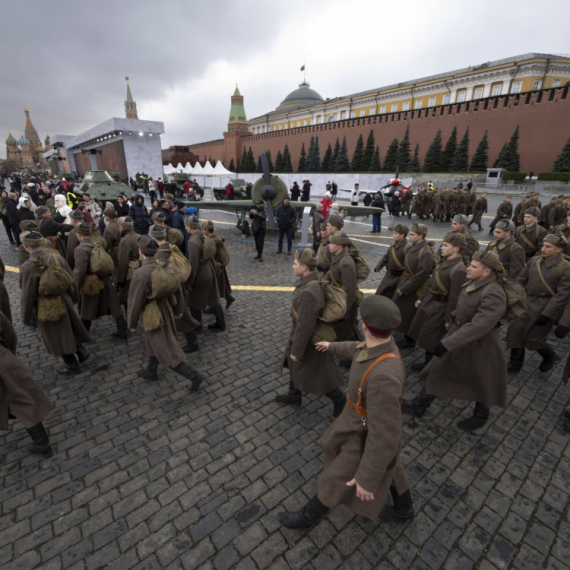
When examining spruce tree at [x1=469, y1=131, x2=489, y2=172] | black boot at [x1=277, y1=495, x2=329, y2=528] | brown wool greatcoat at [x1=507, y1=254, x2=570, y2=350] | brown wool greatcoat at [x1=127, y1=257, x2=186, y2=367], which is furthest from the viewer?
spruce tree at [x1=469, y1=131, x2=489, y2=172]

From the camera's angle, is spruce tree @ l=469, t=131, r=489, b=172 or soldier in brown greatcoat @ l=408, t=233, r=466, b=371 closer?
soldier in brown greatcoat @ l=408, t=233, r=466, b=371

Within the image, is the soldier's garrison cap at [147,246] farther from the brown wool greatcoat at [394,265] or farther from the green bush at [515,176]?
the green bush at [515,176]

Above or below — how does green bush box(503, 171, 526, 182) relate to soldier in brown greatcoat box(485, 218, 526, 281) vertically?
above

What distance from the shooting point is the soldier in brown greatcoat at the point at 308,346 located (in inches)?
117

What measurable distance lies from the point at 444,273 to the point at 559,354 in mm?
2838

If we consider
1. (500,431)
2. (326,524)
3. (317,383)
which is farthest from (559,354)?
(326,524)

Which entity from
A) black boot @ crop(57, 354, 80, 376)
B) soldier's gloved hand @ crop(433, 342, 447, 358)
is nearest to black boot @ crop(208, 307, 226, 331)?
black boot @ crop(57, 354, 80, 376)

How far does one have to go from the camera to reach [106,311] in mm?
5164

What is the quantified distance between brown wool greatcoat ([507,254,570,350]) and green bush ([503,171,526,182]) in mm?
30259

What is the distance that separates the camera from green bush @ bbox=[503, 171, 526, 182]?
27734 mm

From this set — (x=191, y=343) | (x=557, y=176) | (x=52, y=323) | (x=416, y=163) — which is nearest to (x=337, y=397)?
(x=191, y=343)

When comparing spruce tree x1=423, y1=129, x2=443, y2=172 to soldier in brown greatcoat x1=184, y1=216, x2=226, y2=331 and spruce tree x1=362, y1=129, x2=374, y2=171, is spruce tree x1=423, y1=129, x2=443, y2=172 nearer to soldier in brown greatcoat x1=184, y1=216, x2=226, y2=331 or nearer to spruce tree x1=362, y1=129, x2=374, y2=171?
spruce tree x1=362, y1=129, x2=374, y2=171

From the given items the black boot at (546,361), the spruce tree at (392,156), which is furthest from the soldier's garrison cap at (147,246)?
the spruce tree at (392,156)

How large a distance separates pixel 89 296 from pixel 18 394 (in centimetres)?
240
